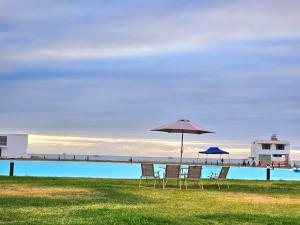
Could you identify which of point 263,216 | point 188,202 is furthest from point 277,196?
point 263,216

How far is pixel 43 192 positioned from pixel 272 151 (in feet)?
215

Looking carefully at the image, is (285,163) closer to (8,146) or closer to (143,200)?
(8,146)

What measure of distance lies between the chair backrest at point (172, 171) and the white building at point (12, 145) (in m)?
55.1

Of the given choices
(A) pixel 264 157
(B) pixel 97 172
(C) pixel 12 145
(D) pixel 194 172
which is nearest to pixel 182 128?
(D) pixel 194 172

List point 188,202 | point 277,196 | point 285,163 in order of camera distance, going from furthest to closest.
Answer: point 285,163 < point 277,196 < point 188,202

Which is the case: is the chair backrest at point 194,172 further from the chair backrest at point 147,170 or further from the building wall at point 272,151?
the building wall at point 272,151

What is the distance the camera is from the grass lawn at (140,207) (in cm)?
848

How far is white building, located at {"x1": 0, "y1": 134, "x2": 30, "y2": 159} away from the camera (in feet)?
226

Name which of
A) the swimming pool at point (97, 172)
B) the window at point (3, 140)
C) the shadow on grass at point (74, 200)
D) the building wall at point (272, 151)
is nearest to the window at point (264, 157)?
the building wall at point (272, 151)

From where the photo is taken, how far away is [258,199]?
13102 millimetres

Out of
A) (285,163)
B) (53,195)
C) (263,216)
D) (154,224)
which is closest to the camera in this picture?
(154,224)

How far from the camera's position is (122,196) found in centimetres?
1250

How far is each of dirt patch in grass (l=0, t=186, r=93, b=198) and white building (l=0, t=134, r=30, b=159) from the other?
55.6 m

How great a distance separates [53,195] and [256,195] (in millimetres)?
4967
